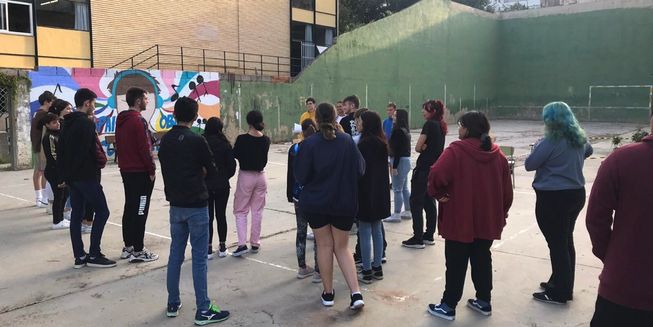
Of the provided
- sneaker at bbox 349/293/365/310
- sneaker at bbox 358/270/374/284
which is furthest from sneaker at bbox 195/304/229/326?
sneaker at bbox 358/270/374/284

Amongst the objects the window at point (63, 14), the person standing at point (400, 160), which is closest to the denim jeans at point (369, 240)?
the person standing at point (400, 160)

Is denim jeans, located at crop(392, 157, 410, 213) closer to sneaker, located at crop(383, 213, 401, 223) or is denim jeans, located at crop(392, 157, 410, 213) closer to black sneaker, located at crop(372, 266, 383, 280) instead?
sneaker, located at crop(383, 213, 401, 223)

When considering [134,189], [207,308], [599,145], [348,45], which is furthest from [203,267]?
[348,45]

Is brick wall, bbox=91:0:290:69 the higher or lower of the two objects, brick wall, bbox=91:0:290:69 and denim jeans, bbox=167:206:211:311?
the higher

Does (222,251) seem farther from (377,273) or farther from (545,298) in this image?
(545,298)

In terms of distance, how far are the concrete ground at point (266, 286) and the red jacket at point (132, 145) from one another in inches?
42.5

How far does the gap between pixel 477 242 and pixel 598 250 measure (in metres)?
1.63

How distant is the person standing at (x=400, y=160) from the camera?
6.24 m

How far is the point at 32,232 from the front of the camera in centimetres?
701

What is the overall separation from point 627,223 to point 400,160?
4.81 meters

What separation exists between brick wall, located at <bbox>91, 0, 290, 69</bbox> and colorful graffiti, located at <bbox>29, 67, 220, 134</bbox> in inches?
156

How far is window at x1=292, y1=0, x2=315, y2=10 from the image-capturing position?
26812 mm

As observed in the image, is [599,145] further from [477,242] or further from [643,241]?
[643,241]

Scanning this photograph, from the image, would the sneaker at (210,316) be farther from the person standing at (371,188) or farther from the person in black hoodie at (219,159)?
the person in black hoodie at (219,159)
